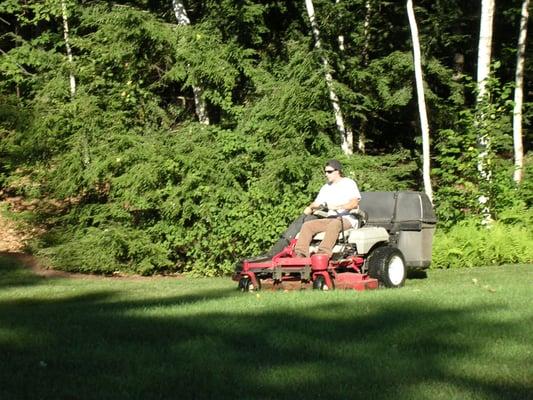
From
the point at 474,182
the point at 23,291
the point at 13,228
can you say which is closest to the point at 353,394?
the point at 23,291

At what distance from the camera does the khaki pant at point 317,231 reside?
13.1 metres

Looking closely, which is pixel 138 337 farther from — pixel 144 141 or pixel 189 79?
pixel 189 79

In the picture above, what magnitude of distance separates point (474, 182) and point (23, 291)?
10.9 m

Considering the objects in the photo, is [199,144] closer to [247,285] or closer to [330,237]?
[247,285]

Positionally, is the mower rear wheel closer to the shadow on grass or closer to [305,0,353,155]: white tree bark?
the shadow on grass

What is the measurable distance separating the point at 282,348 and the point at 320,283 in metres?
5.03

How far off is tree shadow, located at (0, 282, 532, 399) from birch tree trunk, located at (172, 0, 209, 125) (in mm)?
13566

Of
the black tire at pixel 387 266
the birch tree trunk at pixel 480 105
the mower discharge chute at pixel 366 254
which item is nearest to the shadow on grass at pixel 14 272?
the mower discharge chute at pixel 366 254

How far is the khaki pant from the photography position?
13.1 metres

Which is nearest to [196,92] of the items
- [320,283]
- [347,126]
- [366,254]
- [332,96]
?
[332,96]

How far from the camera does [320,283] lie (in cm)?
1280

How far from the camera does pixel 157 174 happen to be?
65.8 feet

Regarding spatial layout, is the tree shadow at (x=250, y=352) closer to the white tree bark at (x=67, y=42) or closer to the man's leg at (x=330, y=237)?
the man's leg at (x=330, y=237)

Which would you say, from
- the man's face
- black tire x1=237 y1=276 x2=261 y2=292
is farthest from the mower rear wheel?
the man's face
